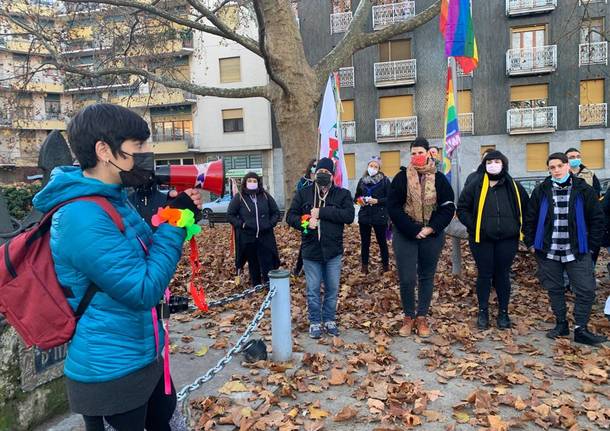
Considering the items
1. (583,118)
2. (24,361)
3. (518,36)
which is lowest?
(24,361)

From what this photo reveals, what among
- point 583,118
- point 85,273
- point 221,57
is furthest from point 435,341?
point 221,57

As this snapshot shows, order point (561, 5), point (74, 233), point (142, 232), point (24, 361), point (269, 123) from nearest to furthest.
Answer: point (74, 233) → point (142, 232) → point (24, 361) → point (561, 5) → point (269, 123)

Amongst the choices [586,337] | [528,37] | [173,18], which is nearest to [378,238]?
[586,337]

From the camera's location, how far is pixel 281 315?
4691mm

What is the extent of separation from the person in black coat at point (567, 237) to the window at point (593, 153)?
27044 millimetres

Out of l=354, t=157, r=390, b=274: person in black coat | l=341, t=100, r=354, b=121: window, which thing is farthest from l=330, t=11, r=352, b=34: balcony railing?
l=354, t=157, r=390, b=274: person in black coat

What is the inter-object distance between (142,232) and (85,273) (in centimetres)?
36

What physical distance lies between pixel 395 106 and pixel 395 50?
3.38 meters

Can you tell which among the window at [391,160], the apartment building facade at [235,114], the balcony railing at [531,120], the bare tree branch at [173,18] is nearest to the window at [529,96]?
the balcony railing at [531,120]

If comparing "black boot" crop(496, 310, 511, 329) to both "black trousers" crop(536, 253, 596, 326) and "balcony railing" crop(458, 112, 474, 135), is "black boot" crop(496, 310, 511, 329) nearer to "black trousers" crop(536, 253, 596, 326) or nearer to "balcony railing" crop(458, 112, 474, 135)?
"black trousers" crop(536, 253, 596, 326)

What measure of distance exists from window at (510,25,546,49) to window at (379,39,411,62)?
19.9ft

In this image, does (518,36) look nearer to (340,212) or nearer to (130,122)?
(340,212)

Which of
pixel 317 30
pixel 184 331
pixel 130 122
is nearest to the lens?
pixel 130 122

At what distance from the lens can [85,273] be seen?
6.23 feet
